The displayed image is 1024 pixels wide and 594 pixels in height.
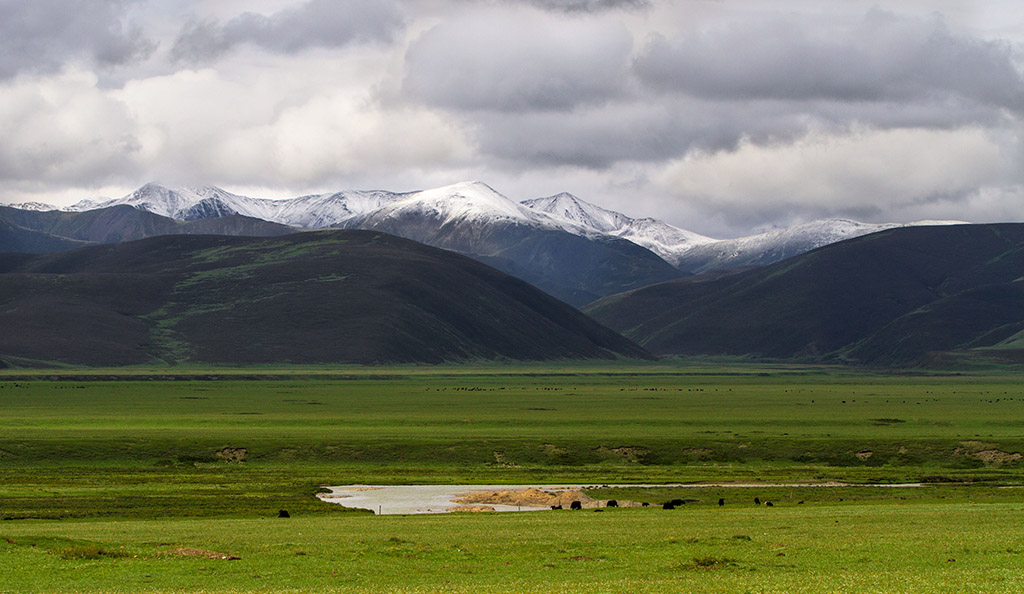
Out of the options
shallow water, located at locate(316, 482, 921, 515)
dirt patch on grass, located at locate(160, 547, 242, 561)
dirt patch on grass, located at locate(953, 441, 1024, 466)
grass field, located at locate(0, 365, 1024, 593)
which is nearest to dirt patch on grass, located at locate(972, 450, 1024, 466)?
dirt patch on grass, located at locate(953, 441, 1024, 466)

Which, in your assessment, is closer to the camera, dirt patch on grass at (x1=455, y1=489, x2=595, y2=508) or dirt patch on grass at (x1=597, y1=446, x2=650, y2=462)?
dirt patch on grass at (x1=455, y1=489, x2=595, y2=508)

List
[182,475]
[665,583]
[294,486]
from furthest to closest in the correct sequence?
[182,475] < [294,486] < [665,583]

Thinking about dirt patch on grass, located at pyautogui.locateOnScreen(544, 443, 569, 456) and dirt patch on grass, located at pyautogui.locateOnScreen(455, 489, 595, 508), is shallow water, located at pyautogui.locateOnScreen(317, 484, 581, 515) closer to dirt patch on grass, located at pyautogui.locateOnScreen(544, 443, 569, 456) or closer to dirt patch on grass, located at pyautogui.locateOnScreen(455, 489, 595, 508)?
dirt patch on grass, located at pyautogui.locateOnScreen(455, 489, 595, 508)

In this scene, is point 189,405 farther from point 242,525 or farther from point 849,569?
point 849,569

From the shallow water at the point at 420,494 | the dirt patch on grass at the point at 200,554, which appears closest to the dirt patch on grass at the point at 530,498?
the shallow water at the point at 420,494

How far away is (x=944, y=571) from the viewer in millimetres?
35438

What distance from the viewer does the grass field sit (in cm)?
3647

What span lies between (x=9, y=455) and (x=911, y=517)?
80.4 m

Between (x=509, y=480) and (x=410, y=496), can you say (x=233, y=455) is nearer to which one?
(x=509, y=480)

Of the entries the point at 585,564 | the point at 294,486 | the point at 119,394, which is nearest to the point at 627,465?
the point at 294,486

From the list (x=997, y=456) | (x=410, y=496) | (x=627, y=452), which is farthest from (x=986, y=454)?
(x=410, y=496)

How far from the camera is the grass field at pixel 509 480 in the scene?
36.5m

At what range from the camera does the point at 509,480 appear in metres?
90.5

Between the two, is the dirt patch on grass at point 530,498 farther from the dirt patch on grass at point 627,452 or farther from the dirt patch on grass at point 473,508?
the dirt patch on grass at point 627,452
